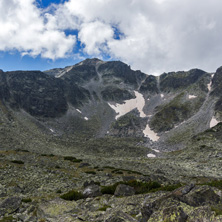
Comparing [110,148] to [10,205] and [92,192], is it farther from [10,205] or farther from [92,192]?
[10,205]

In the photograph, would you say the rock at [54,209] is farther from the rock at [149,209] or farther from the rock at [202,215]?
the rock at [202,215]

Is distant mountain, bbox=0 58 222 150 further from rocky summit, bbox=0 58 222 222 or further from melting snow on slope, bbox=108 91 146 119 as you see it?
rocky summit, bbox=0 58 222 222

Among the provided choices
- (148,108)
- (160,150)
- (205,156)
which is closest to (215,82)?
(148,108)

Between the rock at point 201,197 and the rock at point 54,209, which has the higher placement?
the rock at point 201,197

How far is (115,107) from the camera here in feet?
461

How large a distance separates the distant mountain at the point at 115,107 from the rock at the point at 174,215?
212ft

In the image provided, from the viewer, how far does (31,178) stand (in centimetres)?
2297

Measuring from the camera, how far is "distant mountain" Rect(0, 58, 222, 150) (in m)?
91.9

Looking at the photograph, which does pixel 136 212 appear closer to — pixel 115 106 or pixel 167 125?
pixel 167 125

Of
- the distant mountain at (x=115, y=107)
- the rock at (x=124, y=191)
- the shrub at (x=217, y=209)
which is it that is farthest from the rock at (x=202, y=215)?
the distant mountain at (x=115, y=107)

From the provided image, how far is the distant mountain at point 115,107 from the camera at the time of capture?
91.9m

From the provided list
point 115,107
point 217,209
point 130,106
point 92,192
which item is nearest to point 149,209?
point 217,209

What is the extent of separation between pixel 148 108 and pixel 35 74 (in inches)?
3974

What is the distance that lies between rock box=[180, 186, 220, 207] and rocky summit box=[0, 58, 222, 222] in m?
0.05
